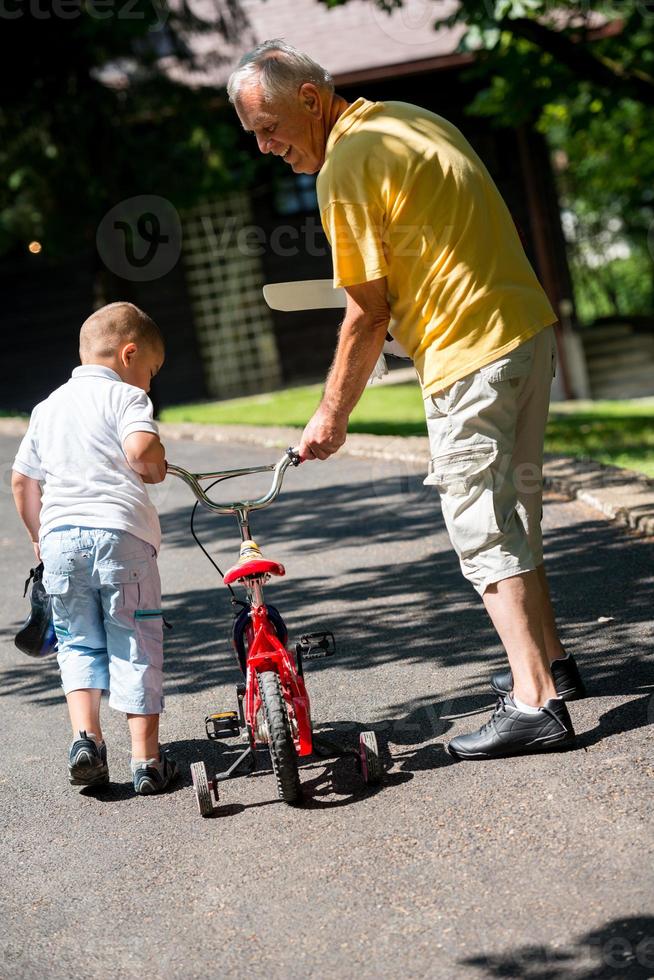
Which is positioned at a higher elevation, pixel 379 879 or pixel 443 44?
pixel 443 44

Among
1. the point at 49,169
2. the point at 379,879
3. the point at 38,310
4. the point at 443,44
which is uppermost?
the point at 443,44

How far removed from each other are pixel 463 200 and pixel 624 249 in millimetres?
41980

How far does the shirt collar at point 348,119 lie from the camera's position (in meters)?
3.81

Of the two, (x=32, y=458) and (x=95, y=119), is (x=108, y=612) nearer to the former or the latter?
(x=32, y=458)

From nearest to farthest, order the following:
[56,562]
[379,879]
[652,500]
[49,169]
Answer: [379,879] < [56,562] < [652,500] < [49,169]

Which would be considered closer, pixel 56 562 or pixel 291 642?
pixel 56 562

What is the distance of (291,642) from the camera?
225 inches

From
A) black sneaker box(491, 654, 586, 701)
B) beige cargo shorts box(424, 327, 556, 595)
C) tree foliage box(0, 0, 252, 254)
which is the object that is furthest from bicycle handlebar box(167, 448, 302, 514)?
tree foliage box(0, 0, 252, 254)

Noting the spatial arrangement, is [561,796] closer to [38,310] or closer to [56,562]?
[56,562]

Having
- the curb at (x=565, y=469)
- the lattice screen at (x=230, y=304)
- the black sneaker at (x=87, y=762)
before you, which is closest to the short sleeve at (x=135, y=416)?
the black sneaker at (x=87, y=762)

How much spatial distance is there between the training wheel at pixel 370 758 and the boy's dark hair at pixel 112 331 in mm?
1513

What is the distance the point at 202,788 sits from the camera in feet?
12.5

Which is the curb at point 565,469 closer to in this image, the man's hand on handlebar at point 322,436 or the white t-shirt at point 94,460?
the man's hand on handlebar at point 322,436

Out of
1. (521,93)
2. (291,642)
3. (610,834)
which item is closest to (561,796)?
(610,834)
